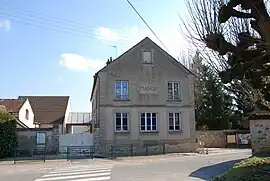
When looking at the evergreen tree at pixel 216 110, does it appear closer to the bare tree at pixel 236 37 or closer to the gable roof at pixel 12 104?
the gable roof at pixel 12 104

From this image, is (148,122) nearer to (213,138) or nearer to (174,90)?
(174,90)

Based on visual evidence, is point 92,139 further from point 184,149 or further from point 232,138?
point 232,138

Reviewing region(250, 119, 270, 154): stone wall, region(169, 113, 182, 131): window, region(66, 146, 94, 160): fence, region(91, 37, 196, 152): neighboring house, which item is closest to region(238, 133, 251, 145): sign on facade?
region(91, 37, 196, 152): neighboring house

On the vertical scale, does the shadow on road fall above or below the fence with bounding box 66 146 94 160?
below

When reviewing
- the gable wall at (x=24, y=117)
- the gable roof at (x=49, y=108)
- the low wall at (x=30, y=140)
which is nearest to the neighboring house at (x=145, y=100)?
the low wall at (x=30, y=140)

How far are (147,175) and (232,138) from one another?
25.4m

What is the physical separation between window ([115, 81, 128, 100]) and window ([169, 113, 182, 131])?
13.9 ft

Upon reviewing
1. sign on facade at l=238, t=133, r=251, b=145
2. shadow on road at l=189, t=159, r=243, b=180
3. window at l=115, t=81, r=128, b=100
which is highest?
window at l=115, t=81, r=128, b=100

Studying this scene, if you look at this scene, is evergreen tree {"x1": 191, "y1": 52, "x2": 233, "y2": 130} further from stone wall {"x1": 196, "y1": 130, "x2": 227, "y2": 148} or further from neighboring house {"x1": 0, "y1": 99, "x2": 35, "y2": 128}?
neighboring house {"x1": 0, "y1": 99, "x2": 35, "y2": 128}

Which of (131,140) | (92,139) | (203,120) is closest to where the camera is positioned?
(131,140)

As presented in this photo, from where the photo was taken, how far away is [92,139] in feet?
105

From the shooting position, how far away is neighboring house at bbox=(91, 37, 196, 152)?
98.1 feet

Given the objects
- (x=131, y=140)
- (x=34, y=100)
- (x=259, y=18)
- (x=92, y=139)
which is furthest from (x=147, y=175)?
(x=34, y=100)

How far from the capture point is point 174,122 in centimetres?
3114
